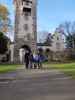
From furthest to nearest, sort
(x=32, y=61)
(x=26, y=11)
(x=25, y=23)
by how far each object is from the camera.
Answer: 1. (x=26, y=11)
2. (x=25, y=23)
3. (x=32, y=61)

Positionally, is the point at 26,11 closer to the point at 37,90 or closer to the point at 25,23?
the point at 25,23

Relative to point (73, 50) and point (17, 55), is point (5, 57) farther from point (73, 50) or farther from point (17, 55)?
point (73, 50)

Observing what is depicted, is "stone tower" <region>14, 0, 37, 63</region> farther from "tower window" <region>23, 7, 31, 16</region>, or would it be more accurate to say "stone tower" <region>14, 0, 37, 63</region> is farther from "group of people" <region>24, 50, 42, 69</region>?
"group of people" <region>24, 50, 42, 69</region>

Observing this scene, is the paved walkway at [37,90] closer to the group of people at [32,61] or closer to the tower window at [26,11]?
the group of people at [32,61]

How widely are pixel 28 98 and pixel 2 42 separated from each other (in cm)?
9495

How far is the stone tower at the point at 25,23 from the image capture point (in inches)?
4629

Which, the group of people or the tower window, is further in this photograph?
the tower window

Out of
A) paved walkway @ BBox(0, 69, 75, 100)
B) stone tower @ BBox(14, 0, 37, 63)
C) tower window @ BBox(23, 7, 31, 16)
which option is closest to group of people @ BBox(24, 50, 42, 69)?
A: paved walkway @ BBox(0, 69, 75, 100)

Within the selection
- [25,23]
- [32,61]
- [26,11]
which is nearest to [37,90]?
[32,61]

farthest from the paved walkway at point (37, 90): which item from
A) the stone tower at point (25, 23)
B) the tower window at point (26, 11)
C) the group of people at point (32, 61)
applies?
the tower window at point (26, 11)

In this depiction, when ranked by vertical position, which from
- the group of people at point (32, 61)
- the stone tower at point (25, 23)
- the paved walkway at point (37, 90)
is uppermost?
the stone tower at point (25, 23)

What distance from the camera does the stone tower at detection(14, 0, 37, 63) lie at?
11759 cm

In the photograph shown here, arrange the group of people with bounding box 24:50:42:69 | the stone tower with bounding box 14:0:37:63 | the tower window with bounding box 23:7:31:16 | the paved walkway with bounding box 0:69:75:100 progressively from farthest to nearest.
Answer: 1. the tower window with bounding box 23:7:31:16
2. the stone tower with bounding box 14:0:37:63
3. the group of people with bounding box 24:50:42:69
4. the paved walkway with bounding box 0:69:75:100

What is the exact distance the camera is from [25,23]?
11969 cm
